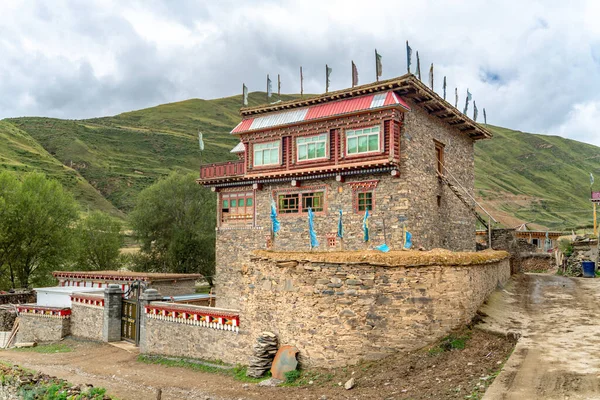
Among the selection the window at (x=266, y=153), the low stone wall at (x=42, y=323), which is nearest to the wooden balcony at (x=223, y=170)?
the window at (x=266, y=153)

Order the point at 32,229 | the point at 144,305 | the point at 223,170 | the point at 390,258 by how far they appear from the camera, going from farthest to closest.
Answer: the point at 32,229
the point at 223,170
the point at 144,305
the point at 390,258

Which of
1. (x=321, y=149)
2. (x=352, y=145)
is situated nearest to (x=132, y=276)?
(x=321, y=149)

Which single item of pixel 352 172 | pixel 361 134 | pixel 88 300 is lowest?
pixel 88 300

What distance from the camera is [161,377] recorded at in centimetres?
1600

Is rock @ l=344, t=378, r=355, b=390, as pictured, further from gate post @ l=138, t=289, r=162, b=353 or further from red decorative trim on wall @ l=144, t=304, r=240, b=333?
gate post @ l=138, t=289, r=162, b=353

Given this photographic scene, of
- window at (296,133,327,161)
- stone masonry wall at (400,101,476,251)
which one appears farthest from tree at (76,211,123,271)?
stone masonry wall at (400,101,476,251)

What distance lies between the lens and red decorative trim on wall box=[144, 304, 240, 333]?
15.8 metres

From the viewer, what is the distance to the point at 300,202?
1053 inches

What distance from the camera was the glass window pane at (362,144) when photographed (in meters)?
24.3

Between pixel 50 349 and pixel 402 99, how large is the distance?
21.6 metres

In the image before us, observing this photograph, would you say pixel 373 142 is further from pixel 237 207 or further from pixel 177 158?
pixel 177 158

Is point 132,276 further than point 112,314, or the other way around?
point 132,276

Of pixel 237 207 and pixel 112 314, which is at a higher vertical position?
pixel 237 207

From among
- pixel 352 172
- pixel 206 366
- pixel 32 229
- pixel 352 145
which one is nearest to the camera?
pixel 206 366
